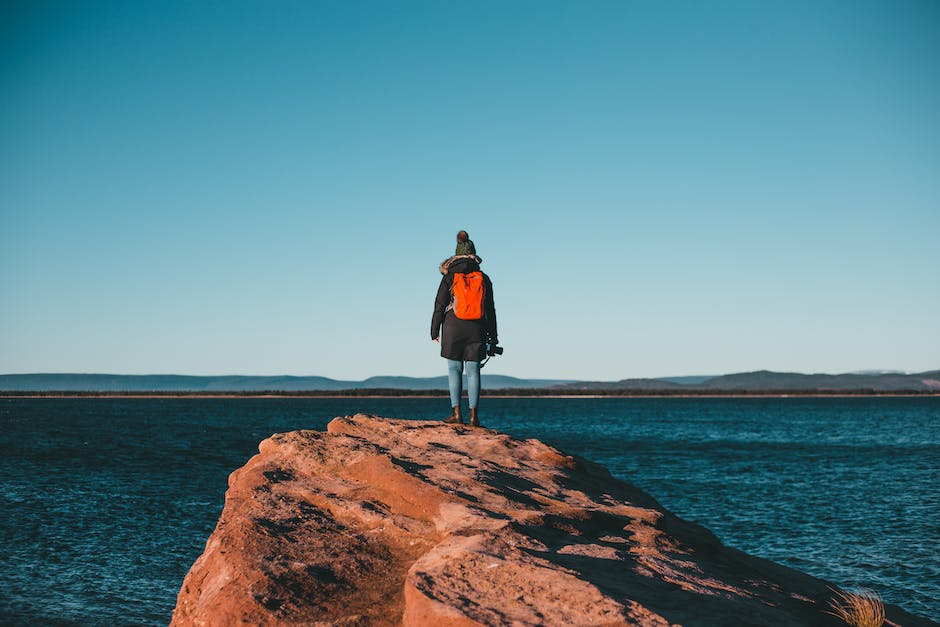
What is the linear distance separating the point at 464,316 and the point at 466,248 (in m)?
0.98

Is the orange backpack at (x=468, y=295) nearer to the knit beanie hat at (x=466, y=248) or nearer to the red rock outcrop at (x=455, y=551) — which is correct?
the knit beanie hat at (x=466, y=248)

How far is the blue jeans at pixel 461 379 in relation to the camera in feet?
33.0

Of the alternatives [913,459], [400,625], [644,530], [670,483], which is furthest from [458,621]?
[913,459]

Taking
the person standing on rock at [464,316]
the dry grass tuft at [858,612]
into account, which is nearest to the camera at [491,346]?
the person standing on rock at [464,316]

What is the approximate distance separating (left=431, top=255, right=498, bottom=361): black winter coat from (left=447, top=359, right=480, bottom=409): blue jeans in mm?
90

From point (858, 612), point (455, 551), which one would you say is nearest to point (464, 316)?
point (455, 551)

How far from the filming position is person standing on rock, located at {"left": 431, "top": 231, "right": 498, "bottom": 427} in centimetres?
1001

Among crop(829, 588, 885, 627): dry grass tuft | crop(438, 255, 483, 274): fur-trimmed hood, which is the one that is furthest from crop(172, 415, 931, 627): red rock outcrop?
crop(438, 255, 483, 274): fur-trimmed hood

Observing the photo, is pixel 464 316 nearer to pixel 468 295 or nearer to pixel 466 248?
pixel 468 295

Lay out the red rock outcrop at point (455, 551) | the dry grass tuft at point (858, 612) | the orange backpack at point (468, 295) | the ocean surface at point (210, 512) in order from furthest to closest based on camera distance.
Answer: the ocean surface at point (210, 512) < the orange backpack at point (468, 295) < the dry grass tuft at point (858, 612) < the red rock outcrop at point (455, 551)

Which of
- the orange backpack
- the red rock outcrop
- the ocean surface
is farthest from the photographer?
the ocean surface

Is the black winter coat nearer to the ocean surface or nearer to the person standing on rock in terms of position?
the person standing on rock

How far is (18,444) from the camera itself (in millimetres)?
45094

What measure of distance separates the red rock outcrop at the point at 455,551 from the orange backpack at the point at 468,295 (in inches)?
81.5
